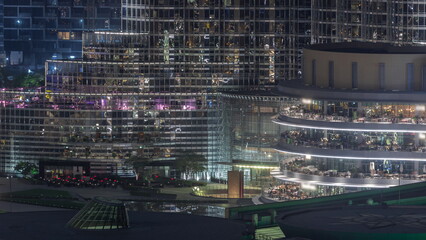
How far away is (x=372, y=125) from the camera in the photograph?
642 feet

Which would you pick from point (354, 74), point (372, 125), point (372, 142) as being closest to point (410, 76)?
point (354, 74)

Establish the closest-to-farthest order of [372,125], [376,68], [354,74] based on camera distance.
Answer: [372,125] < [376,68] < [354,74]

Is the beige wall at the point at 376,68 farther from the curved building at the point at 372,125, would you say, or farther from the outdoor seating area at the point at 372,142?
the outdoor seating area at the point at 372,142

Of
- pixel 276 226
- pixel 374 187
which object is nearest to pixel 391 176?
pixel 374 187

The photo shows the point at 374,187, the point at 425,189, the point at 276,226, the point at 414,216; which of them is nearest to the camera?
the point at 414,216

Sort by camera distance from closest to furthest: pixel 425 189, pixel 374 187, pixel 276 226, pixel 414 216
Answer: pixel 414 216 < pixel 276 226 < pixel 425 189 < pixel 374 187

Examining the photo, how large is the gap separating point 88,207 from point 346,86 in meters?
44.2

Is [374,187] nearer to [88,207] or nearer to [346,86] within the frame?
[346,86]

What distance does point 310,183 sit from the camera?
650ft

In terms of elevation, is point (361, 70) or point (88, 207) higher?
point (361, 70)

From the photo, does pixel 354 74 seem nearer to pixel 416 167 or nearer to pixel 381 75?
pixel 381 75

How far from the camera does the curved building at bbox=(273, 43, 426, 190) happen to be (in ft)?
641

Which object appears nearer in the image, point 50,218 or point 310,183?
point 50,218

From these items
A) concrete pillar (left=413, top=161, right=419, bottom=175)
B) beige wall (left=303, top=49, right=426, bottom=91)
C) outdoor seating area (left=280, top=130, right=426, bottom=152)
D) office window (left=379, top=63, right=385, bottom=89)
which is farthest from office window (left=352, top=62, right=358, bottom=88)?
concrete pillar (left=413, top=161, right=419, bottom=175)
